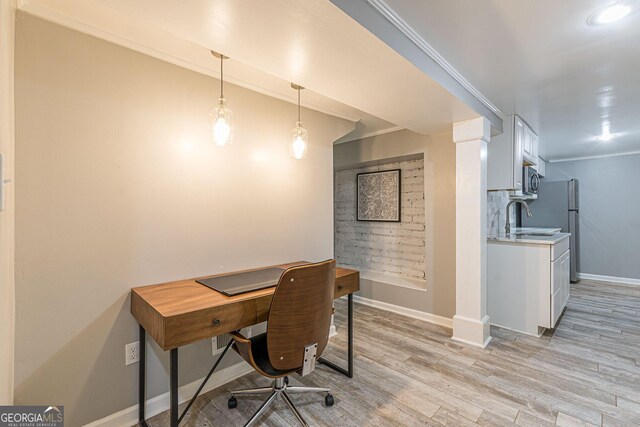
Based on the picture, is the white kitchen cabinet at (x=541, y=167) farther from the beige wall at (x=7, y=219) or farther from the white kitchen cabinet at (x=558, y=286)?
the beige wall at (x=7, y=219)

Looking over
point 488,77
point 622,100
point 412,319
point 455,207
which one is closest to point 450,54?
point 488,77

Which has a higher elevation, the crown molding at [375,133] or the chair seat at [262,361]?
the crown molding at [375,133]

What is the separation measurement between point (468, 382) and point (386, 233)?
2200 millimetres

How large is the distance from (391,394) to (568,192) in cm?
502

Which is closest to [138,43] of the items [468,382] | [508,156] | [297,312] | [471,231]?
[297,312]

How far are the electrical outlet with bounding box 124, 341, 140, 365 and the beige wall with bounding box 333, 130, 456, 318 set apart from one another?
2708 mm

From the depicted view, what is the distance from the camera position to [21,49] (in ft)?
4.55

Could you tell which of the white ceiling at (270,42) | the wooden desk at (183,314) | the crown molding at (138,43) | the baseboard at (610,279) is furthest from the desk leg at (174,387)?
the baseboard at (610,279)

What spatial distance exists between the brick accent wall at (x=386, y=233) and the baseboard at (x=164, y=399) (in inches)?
94.8

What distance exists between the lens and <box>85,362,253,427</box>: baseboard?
1660mm

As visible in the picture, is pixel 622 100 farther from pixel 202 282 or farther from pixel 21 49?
pixel 21 49

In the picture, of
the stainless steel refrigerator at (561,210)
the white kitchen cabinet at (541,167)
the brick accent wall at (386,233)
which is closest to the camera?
the brick accent wall at (386,233)

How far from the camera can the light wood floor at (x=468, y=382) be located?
5.77 feet

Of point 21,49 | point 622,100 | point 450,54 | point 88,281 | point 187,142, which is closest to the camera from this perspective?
point 21,49
